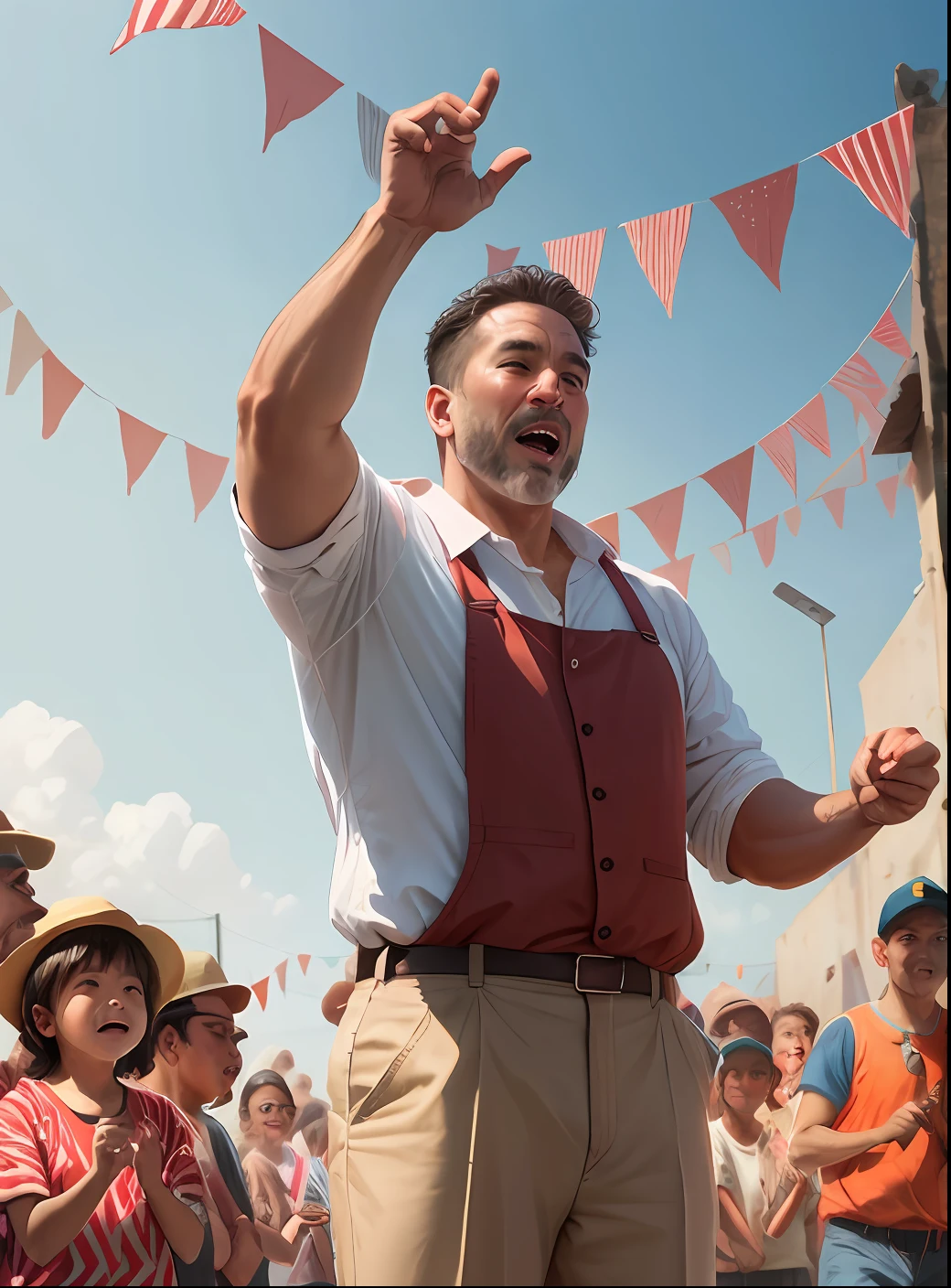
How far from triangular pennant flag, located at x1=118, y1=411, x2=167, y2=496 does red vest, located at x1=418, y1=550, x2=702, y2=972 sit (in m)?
4.16

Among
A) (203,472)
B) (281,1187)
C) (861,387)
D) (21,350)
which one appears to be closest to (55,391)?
(21,350)

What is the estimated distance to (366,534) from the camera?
58.7 inches

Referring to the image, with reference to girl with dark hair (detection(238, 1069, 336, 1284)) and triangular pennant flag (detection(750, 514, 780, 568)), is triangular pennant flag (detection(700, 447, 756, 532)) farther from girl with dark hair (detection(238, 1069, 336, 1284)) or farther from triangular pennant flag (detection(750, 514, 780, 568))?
girl with dark hair (detection(238, 1069, 336, 1284))

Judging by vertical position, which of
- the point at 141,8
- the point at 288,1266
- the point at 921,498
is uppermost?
the point at 141,8

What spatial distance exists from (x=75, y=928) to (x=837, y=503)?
5174 millimetres

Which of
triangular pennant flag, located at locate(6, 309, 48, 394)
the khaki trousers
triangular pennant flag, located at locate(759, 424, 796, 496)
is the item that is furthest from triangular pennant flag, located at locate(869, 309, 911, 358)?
the khaki trousers

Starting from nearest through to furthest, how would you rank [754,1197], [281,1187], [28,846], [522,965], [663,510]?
[522,965]
[28,846]
[754,1197]
[281,1187]
[663,510]

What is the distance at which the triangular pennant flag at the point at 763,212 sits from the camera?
4531 mm

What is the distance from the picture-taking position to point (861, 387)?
5938 mm

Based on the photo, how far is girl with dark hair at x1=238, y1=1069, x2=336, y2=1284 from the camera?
13.7ft

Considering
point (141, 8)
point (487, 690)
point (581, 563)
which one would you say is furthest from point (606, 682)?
point (141, 8)

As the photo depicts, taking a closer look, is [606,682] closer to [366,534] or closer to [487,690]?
[487,690]

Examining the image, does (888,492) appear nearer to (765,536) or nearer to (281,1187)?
(765,536)

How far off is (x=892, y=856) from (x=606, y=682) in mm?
5872
